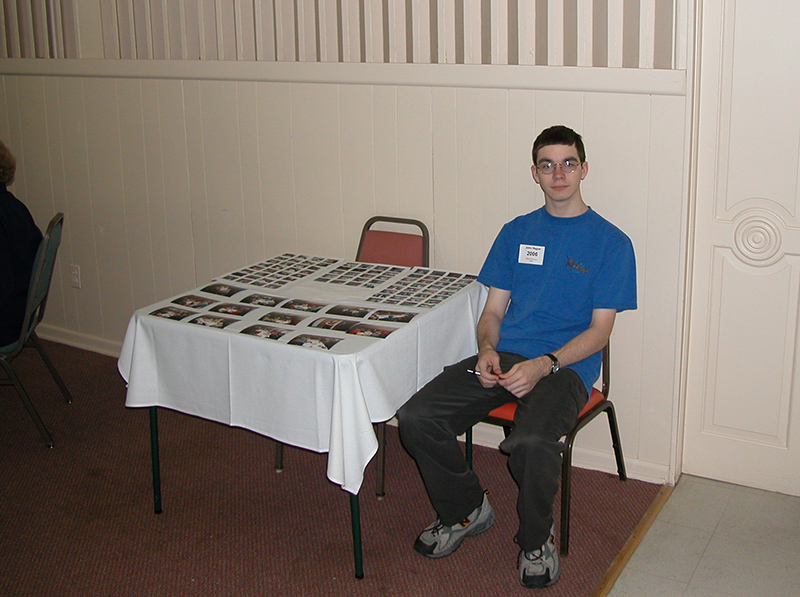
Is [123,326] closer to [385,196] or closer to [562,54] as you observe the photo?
[385,196]

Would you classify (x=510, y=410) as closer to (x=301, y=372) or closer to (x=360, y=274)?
(x=301, y=372)

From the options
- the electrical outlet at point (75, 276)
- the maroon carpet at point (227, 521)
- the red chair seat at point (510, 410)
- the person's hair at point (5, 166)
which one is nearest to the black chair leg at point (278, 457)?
the maroon carpet at point (227, 521)

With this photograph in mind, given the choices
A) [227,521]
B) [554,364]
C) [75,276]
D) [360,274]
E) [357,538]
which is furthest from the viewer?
[75,276]

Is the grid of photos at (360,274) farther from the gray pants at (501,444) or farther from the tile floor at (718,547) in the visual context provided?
the tile floor at (718,547)

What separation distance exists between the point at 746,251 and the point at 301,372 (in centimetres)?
150

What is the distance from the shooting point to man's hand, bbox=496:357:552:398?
102 inches

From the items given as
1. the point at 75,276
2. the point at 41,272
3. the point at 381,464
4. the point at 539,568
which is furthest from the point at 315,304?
the point at 75,276

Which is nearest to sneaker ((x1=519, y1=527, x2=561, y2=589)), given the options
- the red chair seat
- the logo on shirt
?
the red chair seat

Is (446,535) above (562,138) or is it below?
below

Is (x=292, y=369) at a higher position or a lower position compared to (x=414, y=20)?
lower

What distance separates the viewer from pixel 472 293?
3008mm

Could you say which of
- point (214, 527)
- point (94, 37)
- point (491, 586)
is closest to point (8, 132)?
point (94, 37)

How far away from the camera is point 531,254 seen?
282 cm

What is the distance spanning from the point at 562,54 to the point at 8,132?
3115 mm
